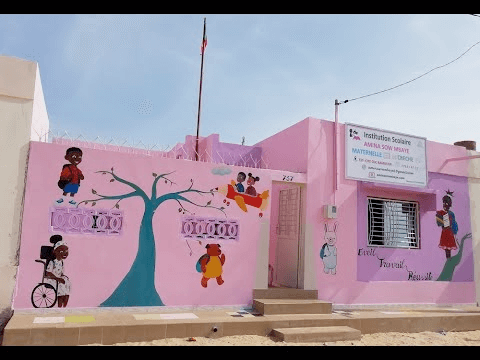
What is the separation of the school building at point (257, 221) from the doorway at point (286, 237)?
4 cm

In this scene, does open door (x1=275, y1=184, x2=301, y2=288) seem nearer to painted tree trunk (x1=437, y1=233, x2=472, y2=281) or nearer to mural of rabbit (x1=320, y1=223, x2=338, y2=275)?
mural of rabbit (x1=320, y1=223, x2=338, y2=275)

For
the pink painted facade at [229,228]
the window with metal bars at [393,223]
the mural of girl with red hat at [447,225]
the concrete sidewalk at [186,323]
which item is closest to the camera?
the concrete sidewalk at [186,323]

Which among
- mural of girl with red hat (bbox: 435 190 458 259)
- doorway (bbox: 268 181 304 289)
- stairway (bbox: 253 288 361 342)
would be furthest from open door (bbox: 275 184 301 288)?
mural of girl with red hat (bbox: 435 190 458 259)

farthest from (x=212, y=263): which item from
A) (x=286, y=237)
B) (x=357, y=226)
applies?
(x=357, y=226)

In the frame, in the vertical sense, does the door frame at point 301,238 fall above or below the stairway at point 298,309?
above

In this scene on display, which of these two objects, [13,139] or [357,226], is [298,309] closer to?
[357,226]

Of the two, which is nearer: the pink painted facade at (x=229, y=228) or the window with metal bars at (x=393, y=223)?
the pink painted facade at (x=229, y=228)

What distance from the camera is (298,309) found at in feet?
22.1

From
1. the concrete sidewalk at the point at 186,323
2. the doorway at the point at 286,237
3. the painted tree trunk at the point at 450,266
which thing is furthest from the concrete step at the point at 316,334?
the painted tree trunk at the point at 450,266

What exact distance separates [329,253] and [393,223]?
1683 mm

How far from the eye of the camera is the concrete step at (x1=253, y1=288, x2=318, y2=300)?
7.00 meters

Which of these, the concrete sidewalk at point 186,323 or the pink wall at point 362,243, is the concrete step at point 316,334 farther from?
the pink wall at point 362,243

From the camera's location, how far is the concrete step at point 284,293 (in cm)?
700
